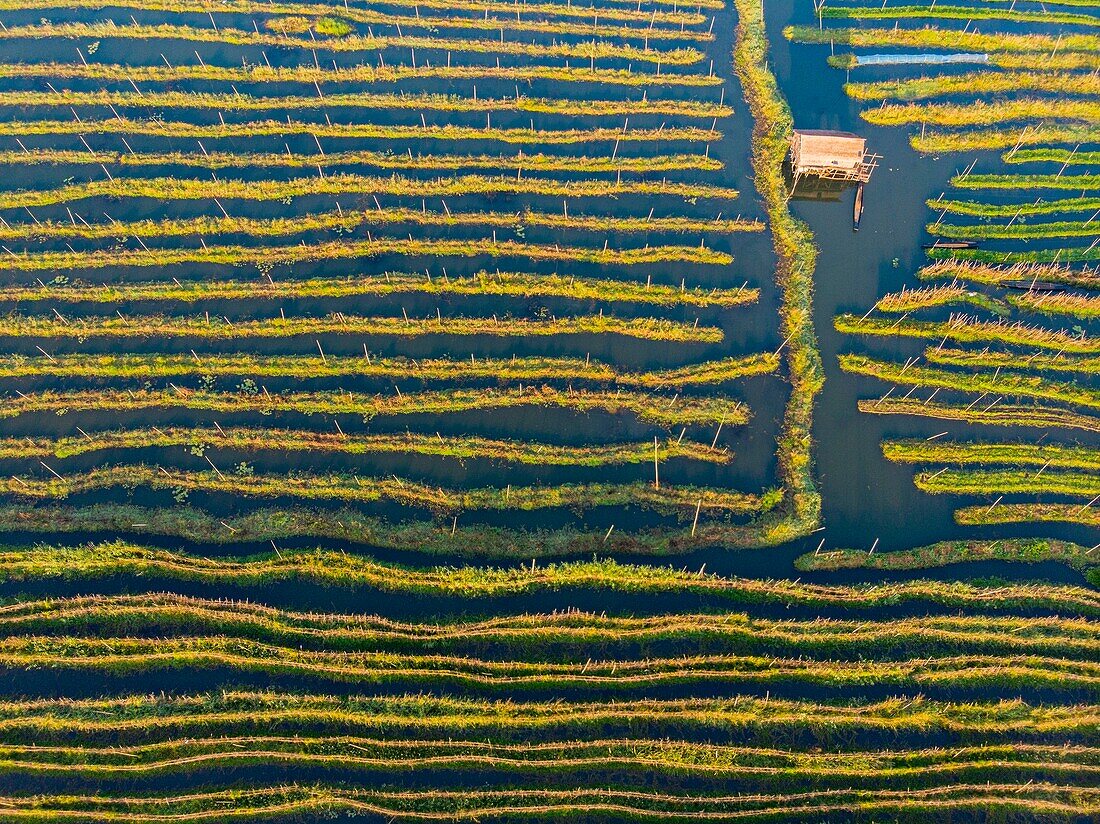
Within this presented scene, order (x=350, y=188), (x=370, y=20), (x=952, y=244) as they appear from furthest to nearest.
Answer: (x=370, y=20) → (x=350, y=188) → (x=952, y=244)

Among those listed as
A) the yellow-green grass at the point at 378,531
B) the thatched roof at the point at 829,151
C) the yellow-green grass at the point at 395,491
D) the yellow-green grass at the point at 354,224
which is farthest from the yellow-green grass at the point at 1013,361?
the yellow-green grass at the point at 378,531

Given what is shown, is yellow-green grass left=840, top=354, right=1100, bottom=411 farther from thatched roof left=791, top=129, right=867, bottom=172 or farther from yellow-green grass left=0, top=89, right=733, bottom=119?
yellow-green grass left=0, top=89, right=733, bottom=119

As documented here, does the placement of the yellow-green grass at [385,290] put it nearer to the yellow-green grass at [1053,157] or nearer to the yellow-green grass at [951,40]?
the yellow-green grass at [1053,157]

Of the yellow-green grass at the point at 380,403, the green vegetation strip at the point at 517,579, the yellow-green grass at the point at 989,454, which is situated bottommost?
the green vegetation strip at the point at 517,579

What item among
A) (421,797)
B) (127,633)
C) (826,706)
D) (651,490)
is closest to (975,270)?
(651,490)

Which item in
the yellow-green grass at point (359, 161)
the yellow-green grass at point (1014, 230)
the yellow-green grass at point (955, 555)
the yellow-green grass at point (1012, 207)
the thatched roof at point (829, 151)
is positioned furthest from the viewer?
the yellow-green grass at point (359, 161)

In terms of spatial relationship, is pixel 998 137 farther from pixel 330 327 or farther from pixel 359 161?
pixel 330 327

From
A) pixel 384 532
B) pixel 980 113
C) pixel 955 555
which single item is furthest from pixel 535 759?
pixel 980 113
